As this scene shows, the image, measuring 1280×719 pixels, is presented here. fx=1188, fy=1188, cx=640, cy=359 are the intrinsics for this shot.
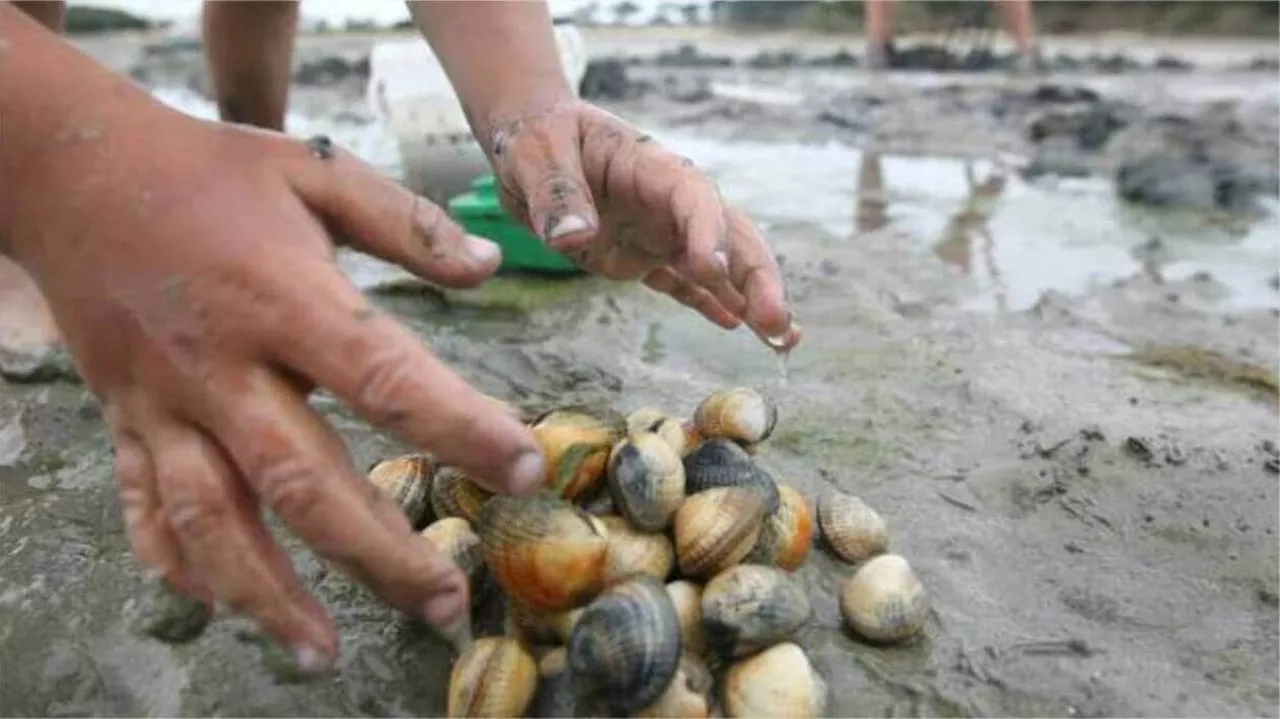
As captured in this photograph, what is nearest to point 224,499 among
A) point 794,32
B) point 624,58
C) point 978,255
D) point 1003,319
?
point 1003,319

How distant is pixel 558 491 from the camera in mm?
1890

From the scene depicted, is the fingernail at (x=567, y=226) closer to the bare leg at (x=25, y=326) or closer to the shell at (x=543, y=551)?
the shell at (x=543, y=551)

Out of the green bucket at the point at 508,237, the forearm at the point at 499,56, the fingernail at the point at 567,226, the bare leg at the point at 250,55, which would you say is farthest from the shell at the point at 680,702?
the bare leg at the point at 250,55

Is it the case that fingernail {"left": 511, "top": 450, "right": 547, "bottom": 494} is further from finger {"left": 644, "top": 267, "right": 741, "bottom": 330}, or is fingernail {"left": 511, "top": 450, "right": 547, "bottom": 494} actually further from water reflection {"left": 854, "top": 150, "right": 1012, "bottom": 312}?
water reflection {"left": 854, "top": 150, "right": 1012, "bottom": 312}

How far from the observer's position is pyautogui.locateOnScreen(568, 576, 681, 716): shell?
1.60 metres

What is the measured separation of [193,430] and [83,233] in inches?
10.9

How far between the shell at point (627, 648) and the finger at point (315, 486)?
0.94 feet

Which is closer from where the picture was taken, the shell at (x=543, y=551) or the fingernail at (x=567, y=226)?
the shell at (x=543, y=551)

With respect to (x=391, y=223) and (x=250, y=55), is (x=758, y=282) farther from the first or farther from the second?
(x=250, y=55)

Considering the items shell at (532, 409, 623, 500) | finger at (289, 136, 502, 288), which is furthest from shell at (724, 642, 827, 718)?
finger at (289, 136, 502, 288)

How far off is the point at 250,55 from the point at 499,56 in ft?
5.94

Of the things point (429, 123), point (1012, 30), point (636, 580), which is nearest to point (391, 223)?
point (636, 580)

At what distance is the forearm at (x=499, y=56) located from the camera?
2.35 meters

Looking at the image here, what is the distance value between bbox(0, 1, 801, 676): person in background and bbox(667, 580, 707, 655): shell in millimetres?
404
